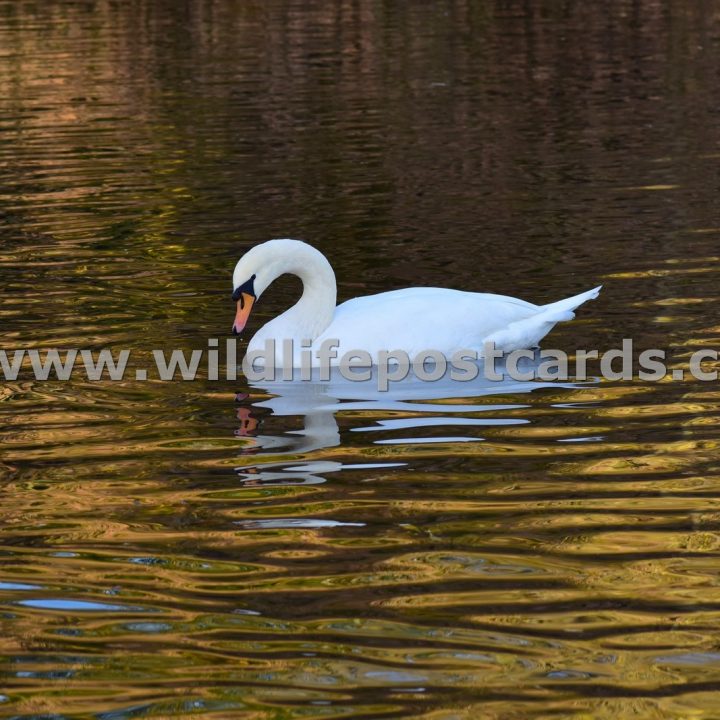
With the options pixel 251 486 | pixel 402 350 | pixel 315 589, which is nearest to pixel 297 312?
pixel 402 350

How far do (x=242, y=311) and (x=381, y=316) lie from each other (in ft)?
2.77

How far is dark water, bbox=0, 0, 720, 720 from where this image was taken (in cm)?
505

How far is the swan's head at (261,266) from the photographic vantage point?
9188mm

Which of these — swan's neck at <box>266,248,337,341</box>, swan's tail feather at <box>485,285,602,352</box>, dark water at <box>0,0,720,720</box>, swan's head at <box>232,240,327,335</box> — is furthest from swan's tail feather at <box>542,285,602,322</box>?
swan's head at <box>232,240,327,335</box>

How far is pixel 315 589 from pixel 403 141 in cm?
1408

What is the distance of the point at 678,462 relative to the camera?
7195 mm

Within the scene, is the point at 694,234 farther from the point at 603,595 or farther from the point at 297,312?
the point at 603,595

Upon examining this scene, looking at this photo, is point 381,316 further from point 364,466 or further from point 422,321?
point 364,466

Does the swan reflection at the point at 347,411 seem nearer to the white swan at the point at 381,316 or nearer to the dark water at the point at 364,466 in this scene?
the dark water at the point at 364,466

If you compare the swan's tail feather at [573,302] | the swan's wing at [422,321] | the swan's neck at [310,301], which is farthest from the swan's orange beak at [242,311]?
the swan's tail feather at [573,302]

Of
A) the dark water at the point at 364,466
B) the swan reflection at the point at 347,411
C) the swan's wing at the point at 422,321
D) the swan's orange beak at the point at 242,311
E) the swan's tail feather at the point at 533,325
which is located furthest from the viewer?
the swan's tail feather at the point at 533,325

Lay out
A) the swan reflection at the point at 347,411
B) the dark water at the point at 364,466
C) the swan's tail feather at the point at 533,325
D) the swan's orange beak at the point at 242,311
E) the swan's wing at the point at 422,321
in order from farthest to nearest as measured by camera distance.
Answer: the swan's tail feather at the point at 533,325 → the swan's orange beak at the point at 242,311 → the swan's wing at the point at 422,321 → the swan reflection at the point at 347,411 → the dark water at the point at 364,466

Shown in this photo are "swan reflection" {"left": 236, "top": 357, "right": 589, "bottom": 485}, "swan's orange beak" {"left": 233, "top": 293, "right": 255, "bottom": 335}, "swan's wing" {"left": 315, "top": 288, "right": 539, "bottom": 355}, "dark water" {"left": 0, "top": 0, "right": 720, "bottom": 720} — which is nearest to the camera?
"dark water" {"left": 0, "top": 0, "right": 720, "bottom": 720}

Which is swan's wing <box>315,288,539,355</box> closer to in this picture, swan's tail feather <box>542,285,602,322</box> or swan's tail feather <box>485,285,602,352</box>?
swan's tail feather <box>485,285,602,352</box>
